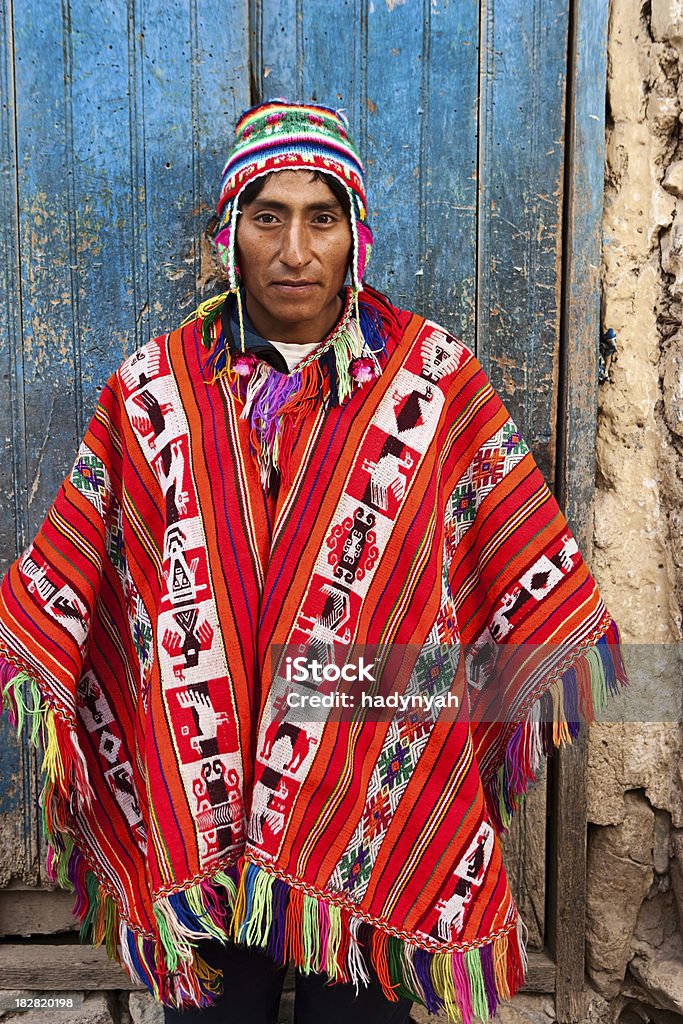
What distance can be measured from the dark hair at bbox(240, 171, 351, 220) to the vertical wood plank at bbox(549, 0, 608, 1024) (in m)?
0.68

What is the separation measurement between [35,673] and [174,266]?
2.99ft

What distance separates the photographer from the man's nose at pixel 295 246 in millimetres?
1294

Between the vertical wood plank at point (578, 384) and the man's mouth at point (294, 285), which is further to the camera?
the vertical wood plank at point (578, 384)

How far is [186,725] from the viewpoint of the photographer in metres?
1.34

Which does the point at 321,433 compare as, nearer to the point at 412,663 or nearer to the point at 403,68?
the point at 412,663

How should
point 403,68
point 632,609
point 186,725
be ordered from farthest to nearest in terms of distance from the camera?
Answer: point 632,609, point 403,68, point 186,725

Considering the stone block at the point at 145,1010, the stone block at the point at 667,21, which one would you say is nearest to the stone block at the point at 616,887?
the stone block at the point at 145,1010

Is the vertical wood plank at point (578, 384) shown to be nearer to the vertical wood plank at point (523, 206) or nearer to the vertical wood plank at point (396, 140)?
the vertical wood plank at point (523, 206)

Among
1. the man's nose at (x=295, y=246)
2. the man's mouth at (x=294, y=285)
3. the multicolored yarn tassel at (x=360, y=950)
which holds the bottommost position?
the multicolored yarn tassel at (x=360, y=950)

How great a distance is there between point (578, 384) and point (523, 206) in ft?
1.30

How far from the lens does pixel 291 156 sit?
51.8 inches

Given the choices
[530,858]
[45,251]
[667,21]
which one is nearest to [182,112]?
[45,251]

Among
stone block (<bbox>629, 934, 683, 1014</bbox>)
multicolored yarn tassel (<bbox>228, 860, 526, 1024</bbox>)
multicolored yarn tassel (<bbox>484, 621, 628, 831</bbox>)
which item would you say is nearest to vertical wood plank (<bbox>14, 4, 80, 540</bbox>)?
multicolored yarn tassel (<bbox>228, 860, 526, 1024</bbox>)

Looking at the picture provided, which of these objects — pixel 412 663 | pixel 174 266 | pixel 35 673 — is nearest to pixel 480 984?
pixel 412 663
